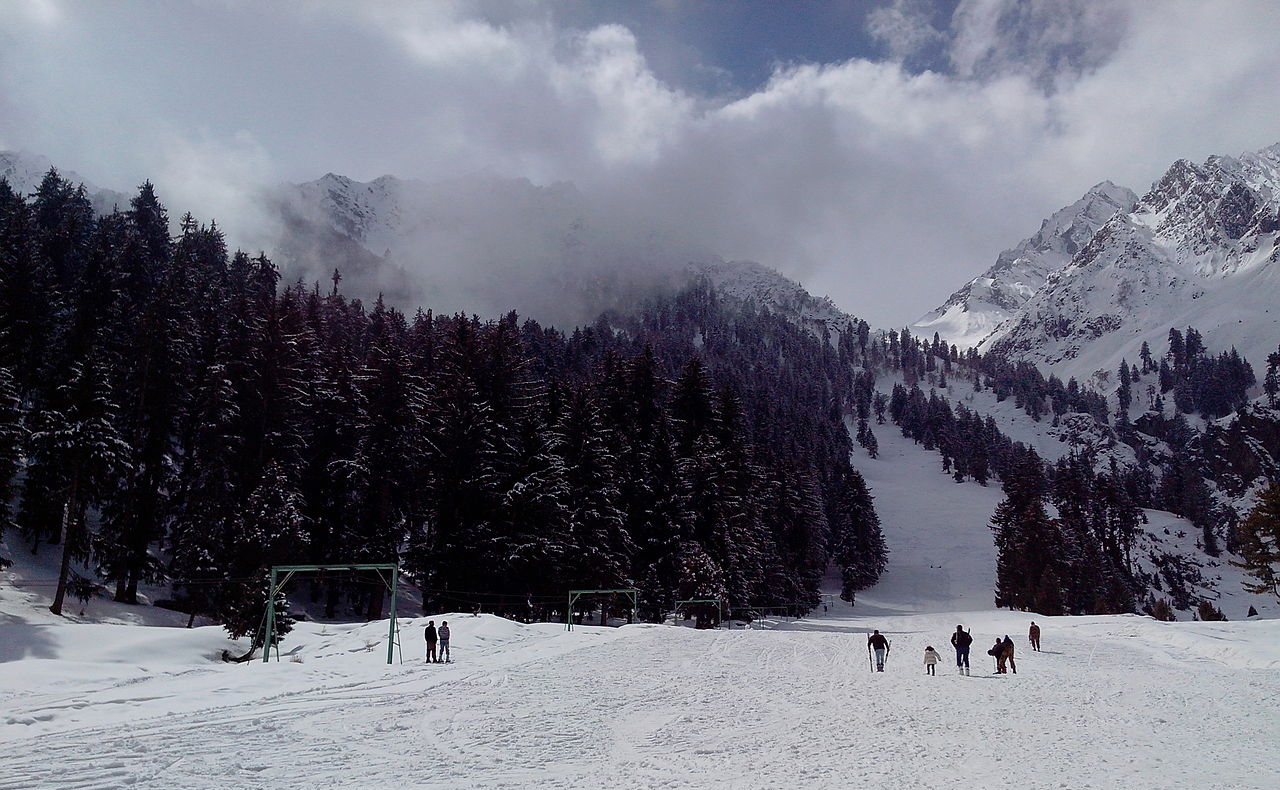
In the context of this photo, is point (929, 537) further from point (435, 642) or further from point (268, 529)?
point (435, 642)

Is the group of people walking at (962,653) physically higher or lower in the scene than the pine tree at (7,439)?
lower

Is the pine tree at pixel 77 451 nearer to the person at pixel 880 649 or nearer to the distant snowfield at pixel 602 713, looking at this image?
the distant snowfield at pixel 602 713

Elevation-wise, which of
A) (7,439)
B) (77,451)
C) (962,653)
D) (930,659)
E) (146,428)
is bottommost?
(930,659)

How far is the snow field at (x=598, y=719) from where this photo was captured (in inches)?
464

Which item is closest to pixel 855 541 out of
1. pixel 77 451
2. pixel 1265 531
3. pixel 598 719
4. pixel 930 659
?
pixel 1265 531

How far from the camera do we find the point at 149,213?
319 feet

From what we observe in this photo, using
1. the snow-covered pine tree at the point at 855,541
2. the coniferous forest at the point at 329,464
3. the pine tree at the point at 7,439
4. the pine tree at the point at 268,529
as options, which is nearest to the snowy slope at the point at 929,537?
the snow-covered pine tree at the point at 855,541

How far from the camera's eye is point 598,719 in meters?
16.5

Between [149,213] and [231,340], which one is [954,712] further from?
[149,213]

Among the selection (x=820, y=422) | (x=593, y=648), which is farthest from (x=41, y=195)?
(x=820, y=422)

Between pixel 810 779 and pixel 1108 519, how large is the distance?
109754mm

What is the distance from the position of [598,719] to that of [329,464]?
31782 millimetres

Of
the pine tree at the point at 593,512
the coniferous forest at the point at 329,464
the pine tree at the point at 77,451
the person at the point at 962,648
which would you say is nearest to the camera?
the person at the point at 962,648

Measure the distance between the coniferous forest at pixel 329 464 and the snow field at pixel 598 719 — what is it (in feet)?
36.0
